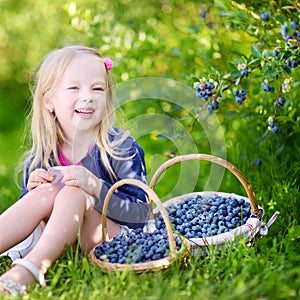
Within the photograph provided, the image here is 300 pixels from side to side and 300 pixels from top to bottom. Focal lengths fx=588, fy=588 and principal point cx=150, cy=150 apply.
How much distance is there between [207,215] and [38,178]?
64cm

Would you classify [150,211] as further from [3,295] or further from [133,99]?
[133,99]

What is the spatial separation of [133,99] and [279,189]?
1122mm

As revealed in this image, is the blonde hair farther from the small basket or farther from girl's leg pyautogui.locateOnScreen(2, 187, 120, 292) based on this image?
the small basket

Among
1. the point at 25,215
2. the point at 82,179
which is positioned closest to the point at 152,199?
the point at 82,179

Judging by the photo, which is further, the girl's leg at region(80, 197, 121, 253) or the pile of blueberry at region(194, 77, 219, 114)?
the pile of blueberry at region(194, 77, 219, 114)

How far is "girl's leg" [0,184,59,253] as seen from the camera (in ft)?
6.78

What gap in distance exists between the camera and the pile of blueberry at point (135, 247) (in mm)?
1931

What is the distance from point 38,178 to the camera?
2188mm

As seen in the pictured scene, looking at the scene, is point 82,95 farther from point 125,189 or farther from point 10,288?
point 10,288

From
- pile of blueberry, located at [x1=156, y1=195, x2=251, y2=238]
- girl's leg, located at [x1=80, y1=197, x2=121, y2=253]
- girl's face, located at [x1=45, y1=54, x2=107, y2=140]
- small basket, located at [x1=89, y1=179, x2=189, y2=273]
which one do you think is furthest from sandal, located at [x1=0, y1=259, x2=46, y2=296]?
girl's face, located at [x1=45, y1=54, x2=107, y2=140]

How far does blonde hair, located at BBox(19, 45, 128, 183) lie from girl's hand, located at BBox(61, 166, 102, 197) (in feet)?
0.41

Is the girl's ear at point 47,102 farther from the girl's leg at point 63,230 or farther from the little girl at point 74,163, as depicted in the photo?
the girl's leg at point 63,230

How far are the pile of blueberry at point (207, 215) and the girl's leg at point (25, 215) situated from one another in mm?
417

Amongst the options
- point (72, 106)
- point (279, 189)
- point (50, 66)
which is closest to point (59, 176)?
point (72, 106)
